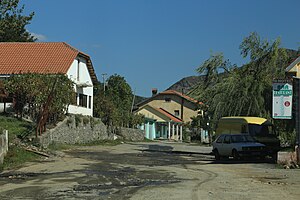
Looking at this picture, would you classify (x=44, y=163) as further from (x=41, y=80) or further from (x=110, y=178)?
(x=41, y=80)

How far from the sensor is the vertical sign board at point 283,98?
21266mm

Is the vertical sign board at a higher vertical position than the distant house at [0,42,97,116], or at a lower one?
lower

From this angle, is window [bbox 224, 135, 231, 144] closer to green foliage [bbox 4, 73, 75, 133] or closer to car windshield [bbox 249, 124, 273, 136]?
car windshield [bbox 249, 124, 273, 136]

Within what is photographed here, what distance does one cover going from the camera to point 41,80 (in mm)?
35156

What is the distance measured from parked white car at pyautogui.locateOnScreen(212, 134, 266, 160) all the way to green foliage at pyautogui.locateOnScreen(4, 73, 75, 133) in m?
12.7

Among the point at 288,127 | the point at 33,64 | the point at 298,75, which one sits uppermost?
the point at 33,64

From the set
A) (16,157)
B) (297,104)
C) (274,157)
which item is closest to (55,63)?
(16,157)

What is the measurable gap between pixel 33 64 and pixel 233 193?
117 feet

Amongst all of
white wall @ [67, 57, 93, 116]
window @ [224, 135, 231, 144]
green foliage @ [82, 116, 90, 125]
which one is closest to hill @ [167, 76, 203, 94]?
green foliage @ [82, 116, 90, 125]

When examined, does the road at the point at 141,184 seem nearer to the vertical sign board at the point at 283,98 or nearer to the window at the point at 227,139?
the vertical sign board at the point at 283,98

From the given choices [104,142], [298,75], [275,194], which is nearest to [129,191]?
[275,194]

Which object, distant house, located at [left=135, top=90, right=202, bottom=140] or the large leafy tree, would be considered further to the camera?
distant house, located at [left=135, top=90, right=202, bottom=140]

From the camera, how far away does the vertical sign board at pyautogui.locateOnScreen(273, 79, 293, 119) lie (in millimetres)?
21266

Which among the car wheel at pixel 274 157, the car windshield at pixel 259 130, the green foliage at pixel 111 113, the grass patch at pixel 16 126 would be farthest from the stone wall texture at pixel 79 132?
the car wheel at pixel 274 157
